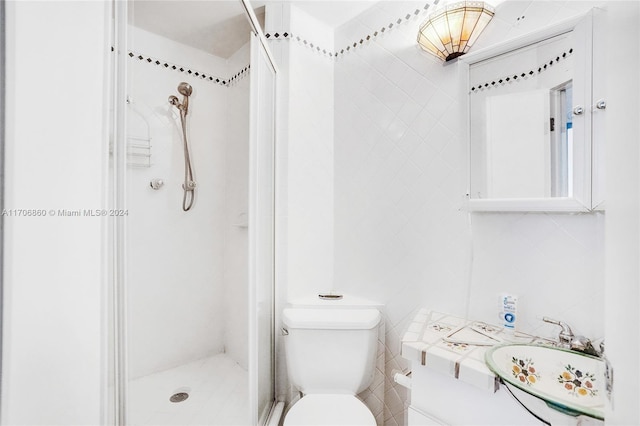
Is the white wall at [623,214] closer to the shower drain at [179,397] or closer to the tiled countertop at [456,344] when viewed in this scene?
the tiled countertop at [456,344]

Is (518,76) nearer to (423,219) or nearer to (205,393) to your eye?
(423,219)

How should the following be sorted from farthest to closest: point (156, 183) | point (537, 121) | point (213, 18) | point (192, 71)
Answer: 1. point (213, 18)
2. point (192, 71)
3. point (537, 121)
4. point (156, 183)

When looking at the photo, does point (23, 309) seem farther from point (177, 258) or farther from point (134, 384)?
point (177, 258)

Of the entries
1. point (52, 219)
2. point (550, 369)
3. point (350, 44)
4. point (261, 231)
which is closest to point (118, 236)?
point (52, 219)

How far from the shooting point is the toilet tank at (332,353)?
1.39 metres

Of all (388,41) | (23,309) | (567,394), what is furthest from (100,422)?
(388,41)

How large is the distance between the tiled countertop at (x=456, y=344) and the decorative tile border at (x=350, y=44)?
57.5 inches

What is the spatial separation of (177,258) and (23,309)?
0.72 m

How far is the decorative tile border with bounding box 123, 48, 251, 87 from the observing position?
72 cm

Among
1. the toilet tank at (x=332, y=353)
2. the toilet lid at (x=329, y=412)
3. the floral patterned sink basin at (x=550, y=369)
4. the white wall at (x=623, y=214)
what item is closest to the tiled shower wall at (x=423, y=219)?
the floral patterned sink basin at (x=550, y=369)

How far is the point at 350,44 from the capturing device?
5.91ft

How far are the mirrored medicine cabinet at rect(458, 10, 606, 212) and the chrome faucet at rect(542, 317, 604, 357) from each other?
1.32 ft

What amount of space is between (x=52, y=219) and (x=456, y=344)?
3.72 feet

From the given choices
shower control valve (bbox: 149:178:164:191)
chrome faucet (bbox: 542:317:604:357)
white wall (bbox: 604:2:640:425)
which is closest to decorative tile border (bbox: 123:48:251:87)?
shower control valve (bbox: 149:178:164:191)
